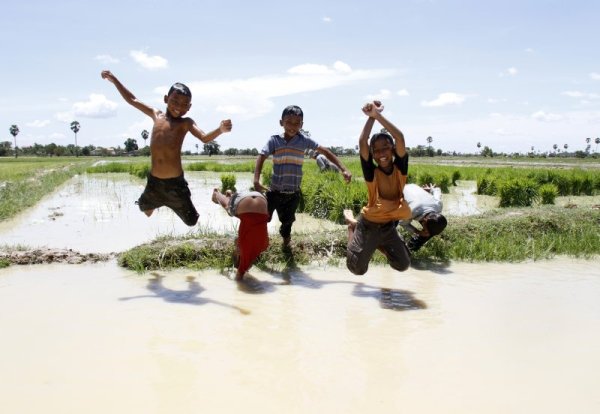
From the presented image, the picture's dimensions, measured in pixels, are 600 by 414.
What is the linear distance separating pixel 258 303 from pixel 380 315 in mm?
884

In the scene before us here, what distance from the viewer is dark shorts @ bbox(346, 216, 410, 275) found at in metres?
3.96

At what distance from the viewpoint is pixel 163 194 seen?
4.46 meters

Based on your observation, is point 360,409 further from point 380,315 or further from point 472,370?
point 380,315

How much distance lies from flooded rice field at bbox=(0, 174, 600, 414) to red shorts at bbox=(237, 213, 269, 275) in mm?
232

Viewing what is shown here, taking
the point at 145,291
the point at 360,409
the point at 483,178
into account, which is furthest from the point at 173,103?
the point at 483,178

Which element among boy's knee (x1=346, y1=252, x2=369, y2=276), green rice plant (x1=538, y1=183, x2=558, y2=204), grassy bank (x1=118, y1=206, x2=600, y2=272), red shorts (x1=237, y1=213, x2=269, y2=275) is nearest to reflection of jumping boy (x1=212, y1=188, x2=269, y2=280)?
red shorts (x1=237, y1=213, x2=269, y2=275)

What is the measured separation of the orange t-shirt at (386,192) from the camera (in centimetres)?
384

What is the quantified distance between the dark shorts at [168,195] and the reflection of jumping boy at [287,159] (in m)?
0.65

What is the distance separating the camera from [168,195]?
4461mm

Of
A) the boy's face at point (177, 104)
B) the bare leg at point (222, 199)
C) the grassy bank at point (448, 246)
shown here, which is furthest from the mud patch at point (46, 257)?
the boy's face at point (177, 104)

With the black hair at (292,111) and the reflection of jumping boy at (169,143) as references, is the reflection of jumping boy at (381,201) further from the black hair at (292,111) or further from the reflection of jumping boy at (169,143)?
the reflection of jumping boy at (169,143)

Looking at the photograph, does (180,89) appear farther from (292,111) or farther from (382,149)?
(382,149)

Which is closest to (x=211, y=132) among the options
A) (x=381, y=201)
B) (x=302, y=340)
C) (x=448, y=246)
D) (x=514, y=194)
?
(x=381, y=201)

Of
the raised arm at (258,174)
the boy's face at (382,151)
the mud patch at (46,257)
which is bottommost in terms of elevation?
the mud patch at (46,257)
